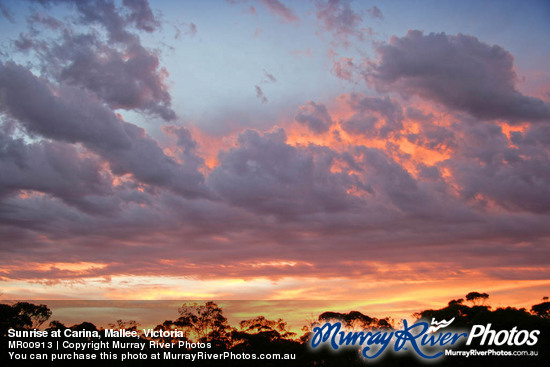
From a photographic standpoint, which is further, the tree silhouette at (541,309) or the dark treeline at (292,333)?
the tree silhouette at (541,309)

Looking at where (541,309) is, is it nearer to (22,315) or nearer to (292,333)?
(292,333)

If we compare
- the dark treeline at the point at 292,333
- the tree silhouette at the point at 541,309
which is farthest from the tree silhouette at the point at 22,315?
the tree silhouette at the point at 541,309

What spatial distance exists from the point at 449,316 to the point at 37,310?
67.7 metres

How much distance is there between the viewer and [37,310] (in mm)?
78062

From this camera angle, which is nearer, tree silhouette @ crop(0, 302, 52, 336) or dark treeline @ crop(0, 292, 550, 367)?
dark treeline @ crop(0, 292, 550, 367)

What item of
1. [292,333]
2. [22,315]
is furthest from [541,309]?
[22,315]

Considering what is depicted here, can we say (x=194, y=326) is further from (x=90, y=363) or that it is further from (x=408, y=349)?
(x=408, y=349)

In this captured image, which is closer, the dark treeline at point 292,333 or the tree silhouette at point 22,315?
the dark treeline at point 292,333

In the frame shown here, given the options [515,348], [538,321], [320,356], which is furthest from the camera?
[320,356]

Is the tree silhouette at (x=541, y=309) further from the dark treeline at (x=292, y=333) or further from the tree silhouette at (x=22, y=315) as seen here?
the tree silhouette at (x=22, y=315)

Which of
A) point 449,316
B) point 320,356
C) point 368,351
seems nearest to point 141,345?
point 320,356

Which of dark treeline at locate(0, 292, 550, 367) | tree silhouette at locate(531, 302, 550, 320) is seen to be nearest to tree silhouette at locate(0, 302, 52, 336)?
dark treeline at locate(0, 292, 550, 367)

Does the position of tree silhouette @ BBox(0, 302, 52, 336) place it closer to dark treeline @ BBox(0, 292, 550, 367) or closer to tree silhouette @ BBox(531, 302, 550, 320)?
A: dark treeline @ BBox(0, 292, 550, 367)

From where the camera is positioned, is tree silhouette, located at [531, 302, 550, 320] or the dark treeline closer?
the dark treeline
